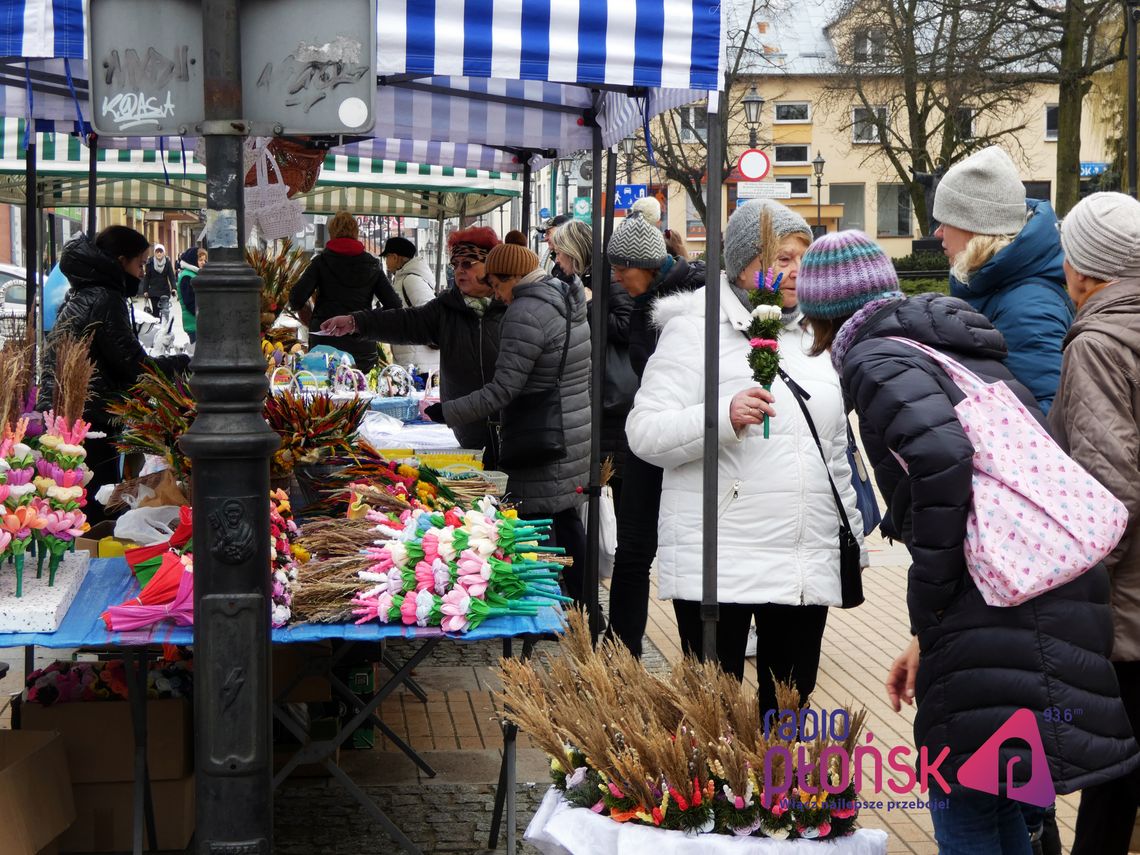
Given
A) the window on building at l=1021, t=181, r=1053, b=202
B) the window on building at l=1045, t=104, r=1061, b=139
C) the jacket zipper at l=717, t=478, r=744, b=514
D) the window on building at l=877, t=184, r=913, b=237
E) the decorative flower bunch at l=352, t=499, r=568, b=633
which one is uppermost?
the window on building at l=1045, t=104, r=1061, b=139

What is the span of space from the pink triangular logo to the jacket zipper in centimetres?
142

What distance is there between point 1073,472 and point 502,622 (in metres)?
1.58

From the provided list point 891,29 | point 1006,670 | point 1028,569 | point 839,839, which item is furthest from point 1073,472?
point 891,29

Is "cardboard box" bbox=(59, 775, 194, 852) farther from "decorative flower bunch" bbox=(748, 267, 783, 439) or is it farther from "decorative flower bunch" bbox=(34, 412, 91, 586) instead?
"decorative flower bunch" bbox=(748, 267, 783, 439)

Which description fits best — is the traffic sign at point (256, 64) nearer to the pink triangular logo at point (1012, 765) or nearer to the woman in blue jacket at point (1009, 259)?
the woman in blue jacket at point (1009, 259)

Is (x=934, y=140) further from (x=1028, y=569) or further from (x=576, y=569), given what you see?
(x=1028, y=569)

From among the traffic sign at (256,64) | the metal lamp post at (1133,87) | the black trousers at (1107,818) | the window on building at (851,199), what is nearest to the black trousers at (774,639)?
the black trousers at (1107,818)

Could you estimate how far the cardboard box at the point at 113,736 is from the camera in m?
4.11

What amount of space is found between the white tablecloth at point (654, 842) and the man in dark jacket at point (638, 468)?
94.2 inches

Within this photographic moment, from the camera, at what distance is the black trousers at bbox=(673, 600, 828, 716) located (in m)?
4.12

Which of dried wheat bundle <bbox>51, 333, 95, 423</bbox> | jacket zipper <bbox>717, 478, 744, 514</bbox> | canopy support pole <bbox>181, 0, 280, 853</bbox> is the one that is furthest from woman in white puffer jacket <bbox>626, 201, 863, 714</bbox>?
dried wheat bundle <bbox>51, 333, 95, 423</bbox>

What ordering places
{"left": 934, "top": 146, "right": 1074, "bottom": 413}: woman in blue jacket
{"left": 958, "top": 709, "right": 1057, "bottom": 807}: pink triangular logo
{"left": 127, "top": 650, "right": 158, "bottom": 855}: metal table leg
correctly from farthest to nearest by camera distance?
{"left": 127, "top": 650, "right": 158, "bottom": 855}: metal table leg → {"left": 934, "top": 146, "right": 1074, "bottom": 413}: woman in blue jacket → {"left": 958, "top": 709, "right": 1057, "bottom": 807}: pink triangular logo

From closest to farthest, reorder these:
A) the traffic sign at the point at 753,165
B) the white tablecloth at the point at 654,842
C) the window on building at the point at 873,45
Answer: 1. the white tablecloth at the point at 654,842
2. the traffic sign at the point at 753,165
3. the window on building at the point at 873,45

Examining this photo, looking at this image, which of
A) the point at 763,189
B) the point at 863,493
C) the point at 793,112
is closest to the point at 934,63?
the point at 763,189
